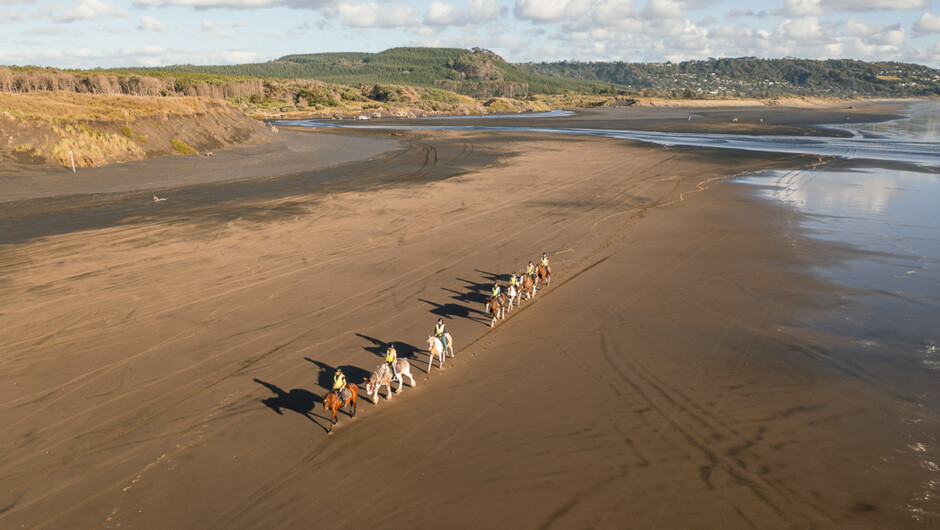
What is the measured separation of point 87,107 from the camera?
177ft

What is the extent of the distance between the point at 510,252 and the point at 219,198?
23.0 m

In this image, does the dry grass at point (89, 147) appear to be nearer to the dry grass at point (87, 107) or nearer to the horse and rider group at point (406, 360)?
the dry grass at point (87, 107)

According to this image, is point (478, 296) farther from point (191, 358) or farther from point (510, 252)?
point (191, 358)

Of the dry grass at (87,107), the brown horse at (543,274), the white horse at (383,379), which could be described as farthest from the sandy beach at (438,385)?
the dry grass at (87,107)

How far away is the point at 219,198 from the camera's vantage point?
118 feet

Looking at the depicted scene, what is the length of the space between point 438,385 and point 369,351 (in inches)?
116

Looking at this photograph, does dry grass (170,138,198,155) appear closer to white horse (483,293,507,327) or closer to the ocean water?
white horse (483,293,507,327)

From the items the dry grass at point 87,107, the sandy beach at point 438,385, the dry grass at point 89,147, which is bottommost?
the sandy beach at point 438,385

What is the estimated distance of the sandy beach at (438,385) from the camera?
9.62 meters

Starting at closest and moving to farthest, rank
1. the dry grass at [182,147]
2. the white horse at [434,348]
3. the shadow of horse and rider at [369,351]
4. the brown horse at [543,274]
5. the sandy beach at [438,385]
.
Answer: the sandy beach at [438,385]
the shadow of horse and rider at [369,351]
the white horse at [434,348]
the brown horse at [543,274]
the dry grass at [182,147]

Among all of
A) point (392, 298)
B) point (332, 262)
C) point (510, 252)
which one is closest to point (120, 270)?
point (332, 262)

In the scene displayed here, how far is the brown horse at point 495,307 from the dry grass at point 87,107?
50.6 metres

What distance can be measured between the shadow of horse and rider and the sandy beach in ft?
0.29

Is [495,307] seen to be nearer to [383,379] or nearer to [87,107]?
[383,379]
